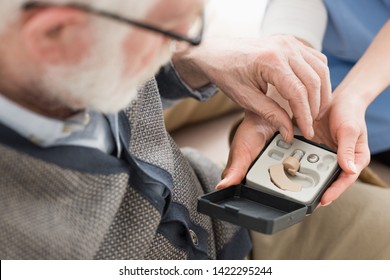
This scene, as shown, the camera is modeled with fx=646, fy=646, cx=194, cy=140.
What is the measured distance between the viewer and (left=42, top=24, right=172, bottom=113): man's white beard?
0.51 metres

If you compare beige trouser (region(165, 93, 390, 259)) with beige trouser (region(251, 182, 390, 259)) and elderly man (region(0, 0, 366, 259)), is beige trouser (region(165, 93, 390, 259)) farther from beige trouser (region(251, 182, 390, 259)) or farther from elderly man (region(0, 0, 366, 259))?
elderly man (region(0, 0, 366, 259))

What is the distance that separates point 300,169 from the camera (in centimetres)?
73

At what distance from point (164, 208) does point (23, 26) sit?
0.81 feet

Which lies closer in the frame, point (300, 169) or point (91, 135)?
point (91, 135)

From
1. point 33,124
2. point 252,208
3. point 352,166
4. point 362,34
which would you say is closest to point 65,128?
point 33,124

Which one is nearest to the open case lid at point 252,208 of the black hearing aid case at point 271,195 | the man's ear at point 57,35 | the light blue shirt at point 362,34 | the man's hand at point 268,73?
the black hearing aid case at point 271,195

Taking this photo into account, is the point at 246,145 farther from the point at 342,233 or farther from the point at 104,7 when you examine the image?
the point at 104,7

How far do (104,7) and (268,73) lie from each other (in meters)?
0.31

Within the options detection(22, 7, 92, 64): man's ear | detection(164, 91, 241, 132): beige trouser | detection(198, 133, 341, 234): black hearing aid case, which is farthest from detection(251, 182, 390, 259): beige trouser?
detection(22, 7, 92, 64): man's ear

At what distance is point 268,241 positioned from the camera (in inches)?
34.1

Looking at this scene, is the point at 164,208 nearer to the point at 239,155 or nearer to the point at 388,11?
the point at 239,155

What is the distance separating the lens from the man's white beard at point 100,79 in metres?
0.51

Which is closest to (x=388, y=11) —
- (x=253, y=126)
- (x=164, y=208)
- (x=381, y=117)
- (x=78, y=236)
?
(x=381, y=117)

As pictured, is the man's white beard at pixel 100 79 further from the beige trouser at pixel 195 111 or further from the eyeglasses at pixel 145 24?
the beige trouser at pixel 195 111
